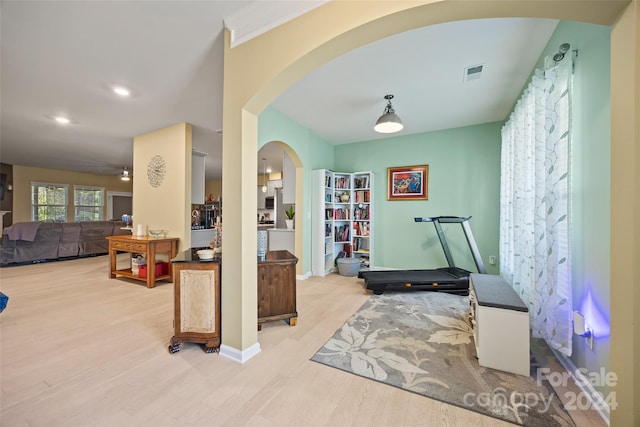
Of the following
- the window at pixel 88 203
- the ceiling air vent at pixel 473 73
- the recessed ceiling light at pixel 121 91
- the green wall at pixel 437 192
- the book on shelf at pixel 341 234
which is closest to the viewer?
the ceiling air vent at pixel 473 73

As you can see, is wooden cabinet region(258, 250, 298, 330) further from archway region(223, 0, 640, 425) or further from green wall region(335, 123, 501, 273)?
green wall region(335, 123, 501, 273)

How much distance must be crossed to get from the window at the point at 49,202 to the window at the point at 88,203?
A: 0.27m

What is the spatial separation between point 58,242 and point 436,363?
25.3 ft

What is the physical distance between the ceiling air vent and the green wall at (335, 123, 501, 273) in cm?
171

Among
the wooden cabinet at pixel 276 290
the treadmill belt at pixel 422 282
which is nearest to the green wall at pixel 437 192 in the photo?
the treadmill belt at pixel 422 282

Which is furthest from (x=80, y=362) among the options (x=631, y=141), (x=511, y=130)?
(x=511, y=130)

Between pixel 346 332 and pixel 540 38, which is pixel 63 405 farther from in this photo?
pixel 540 38

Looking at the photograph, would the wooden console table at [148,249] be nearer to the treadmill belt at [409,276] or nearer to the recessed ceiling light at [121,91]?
the recessed ceiling light at [121,91]

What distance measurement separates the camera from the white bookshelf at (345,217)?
15.2 ft

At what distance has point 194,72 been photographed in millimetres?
2602

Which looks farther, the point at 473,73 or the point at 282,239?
the point at 282,239

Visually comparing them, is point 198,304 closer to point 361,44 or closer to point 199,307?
point 199,307

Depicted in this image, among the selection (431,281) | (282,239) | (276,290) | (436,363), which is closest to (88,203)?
(282,239)

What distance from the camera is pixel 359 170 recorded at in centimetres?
→ 520
